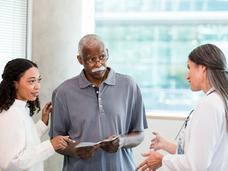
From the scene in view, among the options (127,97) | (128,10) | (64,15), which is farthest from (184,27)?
(127,97)

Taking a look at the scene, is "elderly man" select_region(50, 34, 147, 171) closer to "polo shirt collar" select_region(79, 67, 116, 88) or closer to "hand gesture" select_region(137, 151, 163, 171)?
"polo shirt collar" select_region(79, 67, 116, 88)

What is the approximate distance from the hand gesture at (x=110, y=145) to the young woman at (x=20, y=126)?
22 centimetres

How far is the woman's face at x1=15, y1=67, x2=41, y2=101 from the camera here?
2158 mm

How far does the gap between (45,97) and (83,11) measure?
0.83 metres

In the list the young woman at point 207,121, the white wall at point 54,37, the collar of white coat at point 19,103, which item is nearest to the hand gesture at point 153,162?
the young woman at point 207,121

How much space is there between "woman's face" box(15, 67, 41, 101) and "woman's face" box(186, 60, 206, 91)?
0.92 metres

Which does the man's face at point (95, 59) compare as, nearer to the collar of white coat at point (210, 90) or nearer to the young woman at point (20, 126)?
the young woman at point (20, 126)

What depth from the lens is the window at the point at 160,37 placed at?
3.33 meters

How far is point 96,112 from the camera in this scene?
2246 mm

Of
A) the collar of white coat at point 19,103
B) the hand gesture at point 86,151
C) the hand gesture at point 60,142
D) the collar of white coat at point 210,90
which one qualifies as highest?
the collar of white coat at point 210,90

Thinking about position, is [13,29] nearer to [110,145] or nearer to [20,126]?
[20,126]

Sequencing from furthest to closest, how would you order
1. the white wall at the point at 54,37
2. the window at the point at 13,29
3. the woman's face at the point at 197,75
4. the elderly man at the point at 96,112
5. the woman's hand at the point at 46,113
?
the white wall at the point at 54,37
the window at the point at 13,29
the woman's hand at the point at 46,113
the elderly man at the point at 96,112
the woman's face at the point at 197,75

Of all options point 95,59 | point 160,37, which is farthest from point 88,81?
point 160,37

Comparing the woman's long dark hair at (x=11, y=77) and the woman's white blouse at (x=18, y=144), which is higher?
the woman's long dark hair at (x=11, y=77)
